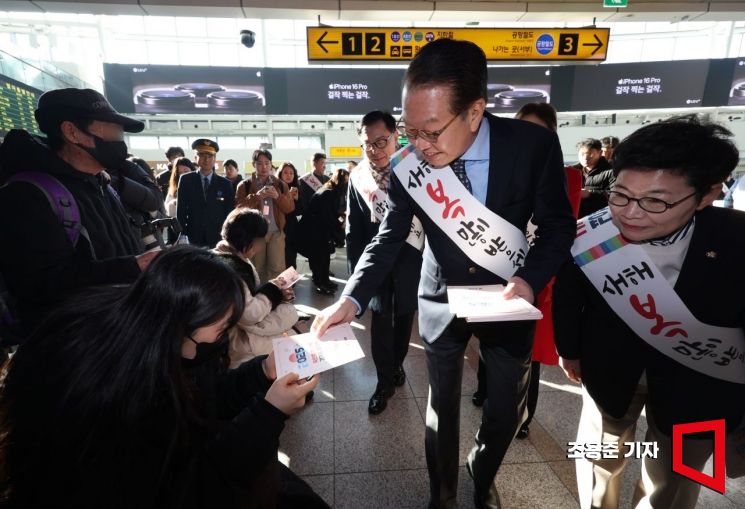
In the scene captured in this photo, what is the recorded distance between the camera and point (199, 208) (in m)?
4.20

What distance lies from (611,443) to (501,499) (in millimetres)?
652

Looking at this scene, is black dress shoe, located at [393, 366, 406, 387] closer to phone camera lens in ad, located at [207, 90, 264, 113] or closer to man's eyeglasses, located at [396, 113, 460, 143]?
man's eyeglasses, located at [396, 113, 460, 143]

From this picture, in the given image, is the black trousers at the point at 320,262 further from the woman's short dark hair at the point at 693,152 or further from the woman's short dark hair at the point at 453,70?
the woman's short dark hair at the point at 693,152

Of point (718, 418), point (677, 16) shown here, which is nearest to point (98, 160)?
point (718, 418)

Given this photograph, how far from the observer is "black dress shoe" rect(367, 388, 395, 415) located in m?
2.38

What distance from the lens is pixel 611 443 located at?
1.38 m

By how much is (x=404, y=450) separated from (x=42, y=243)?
6.52 feet

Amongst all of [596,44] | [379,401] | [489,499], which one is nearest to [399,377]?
[379,401]

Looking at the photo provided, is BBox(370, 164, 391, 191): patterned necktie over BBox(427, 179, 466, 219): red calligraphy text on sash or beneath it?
over

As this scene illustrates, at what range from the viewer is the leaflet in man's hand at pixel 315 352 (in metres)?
1.10

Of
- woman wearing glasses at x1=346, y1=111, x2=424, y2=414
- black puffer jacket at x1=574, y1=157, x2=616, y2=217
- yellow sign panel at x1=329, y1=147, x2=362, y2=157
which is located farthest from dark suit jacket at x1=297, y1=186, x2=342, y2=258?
yellow sign panel at x1=329, y1=147, x2=362, y2=157

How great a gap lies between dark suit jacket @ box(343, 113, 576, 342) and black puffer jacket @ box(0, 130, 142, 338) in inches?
44.3

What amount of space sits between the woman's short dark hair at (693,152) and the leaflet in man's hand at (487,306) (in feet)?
1.82

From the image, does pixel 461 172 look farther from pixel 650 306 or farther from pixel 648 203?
pixel 650 306
